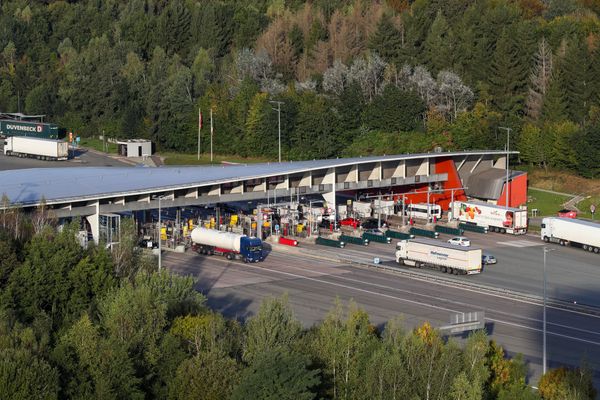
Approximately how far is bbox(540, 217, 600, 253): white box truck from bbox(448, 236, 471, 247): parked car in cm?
552

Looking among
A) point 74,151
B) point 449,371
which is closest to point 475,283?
point 449,371

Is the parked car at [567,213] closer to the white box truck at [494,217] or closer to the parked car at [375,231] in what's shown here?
the white box truck at [494,217]

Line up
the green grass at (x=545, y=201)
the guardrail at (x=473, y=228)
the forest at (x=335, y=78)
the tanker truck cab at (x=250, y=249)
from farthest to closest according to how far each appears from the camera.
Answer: the forest at (x=335, y=78) → the green grass at (x=545, y=201) → the guardrail at (x=473, y=228) → the tanker truck cab at (x=250, y=249)

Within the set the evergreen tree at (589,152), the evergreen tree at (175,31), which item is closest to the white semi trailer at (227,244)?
the evergreen tree at (589,152)

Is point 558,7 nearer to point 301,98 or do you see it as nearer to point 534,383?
point 301,98

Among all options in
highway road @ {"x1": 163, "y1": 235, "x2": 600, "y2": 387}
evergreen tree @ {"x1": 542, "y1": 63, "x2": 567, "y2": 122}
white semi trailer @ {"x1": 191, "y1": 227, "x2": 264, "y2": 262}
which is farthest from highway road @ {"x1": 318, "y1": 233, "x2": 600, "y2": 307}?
evergreen tree @ {"x1": 542, "y1": 63, "x2": 567, "y2": 122}

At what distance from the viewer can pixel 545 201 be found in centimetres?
9062

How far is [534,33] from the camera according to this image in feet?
373

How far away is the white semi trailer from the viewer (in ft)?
218

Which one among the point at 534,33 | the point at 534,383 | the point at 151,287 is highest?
the point at 534,33

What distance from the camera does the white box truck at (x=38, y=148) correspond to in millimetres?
115500

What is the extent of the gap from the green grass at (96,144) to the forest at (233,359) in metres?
80.1

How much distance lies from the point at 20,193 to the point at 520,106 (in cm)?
5665

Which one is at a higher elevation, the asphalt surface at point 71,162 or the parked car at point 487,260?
the asphalt surface at point 71,162
